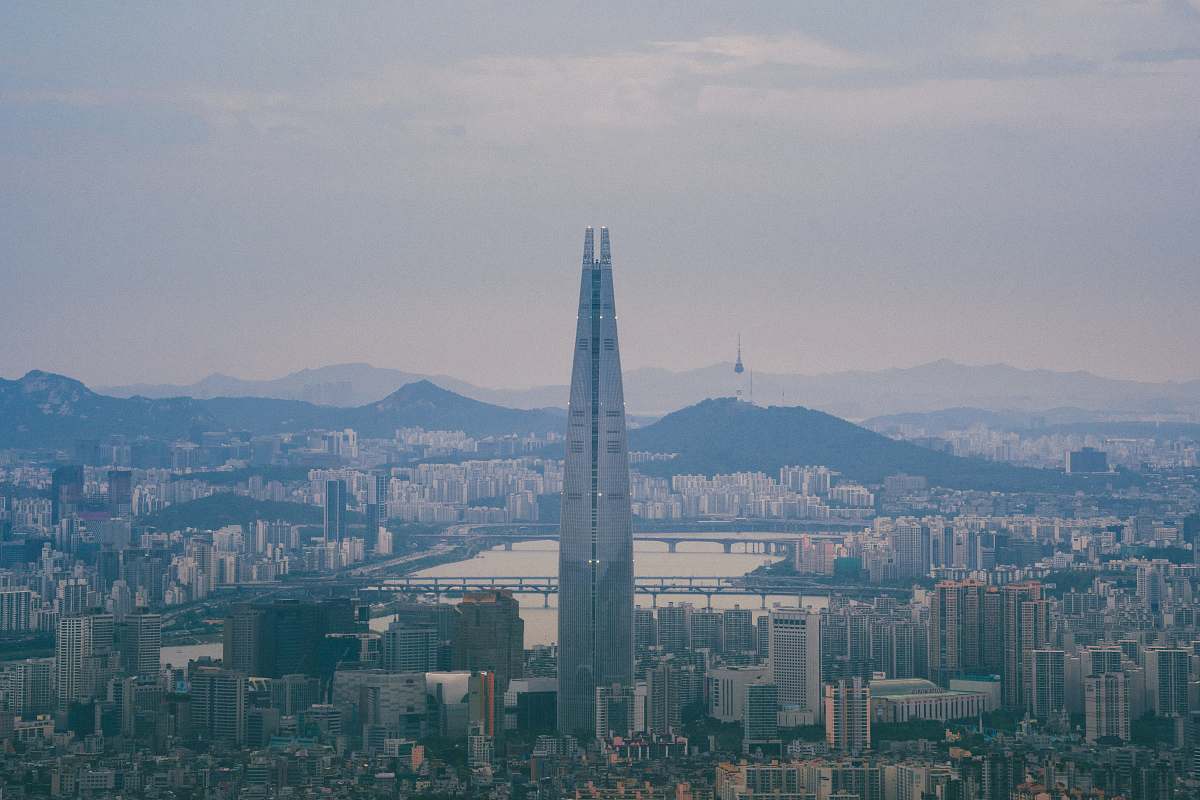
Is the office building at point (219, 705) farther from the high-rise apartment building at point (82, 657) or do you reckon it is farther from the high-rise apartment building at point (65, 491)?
the high-rise apartment building at point (65, 491)

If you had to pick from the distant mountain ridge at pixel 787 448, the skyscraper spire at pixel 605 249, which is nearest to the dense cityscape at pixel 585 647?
the skyscraper spire at pixel 605 249

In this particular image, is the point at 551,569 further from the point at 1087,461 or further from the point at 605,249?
the point at 1087,461

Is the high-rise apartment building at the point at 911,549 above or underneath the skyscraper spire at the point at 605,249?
underneath

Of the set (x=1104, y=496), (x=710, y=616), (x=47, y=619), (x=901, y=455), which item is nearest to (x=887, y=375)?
(x=1104, y=496)

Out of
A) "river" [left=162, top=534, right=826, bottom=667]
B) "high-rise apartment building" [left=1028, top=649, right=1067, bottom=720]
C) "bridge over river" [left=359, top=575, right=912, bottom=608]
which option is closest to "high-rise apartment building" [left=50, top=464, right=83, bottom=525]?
"bridge over river" [left=359, top=575, right=912, bottom=608]

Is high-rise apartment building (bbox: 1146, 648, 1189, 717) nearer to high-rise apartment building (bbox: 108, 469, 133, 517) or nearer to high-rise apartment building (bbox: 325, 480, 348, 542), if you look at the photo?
high-rise apartment building (bbox: 108, 469, 133, 517)

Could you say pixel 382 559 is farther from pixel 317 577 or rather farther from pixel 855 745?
pixel 855 745

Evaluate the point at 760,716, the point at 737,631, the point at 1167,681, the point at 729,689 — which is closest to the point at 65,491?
the point at 737,631
